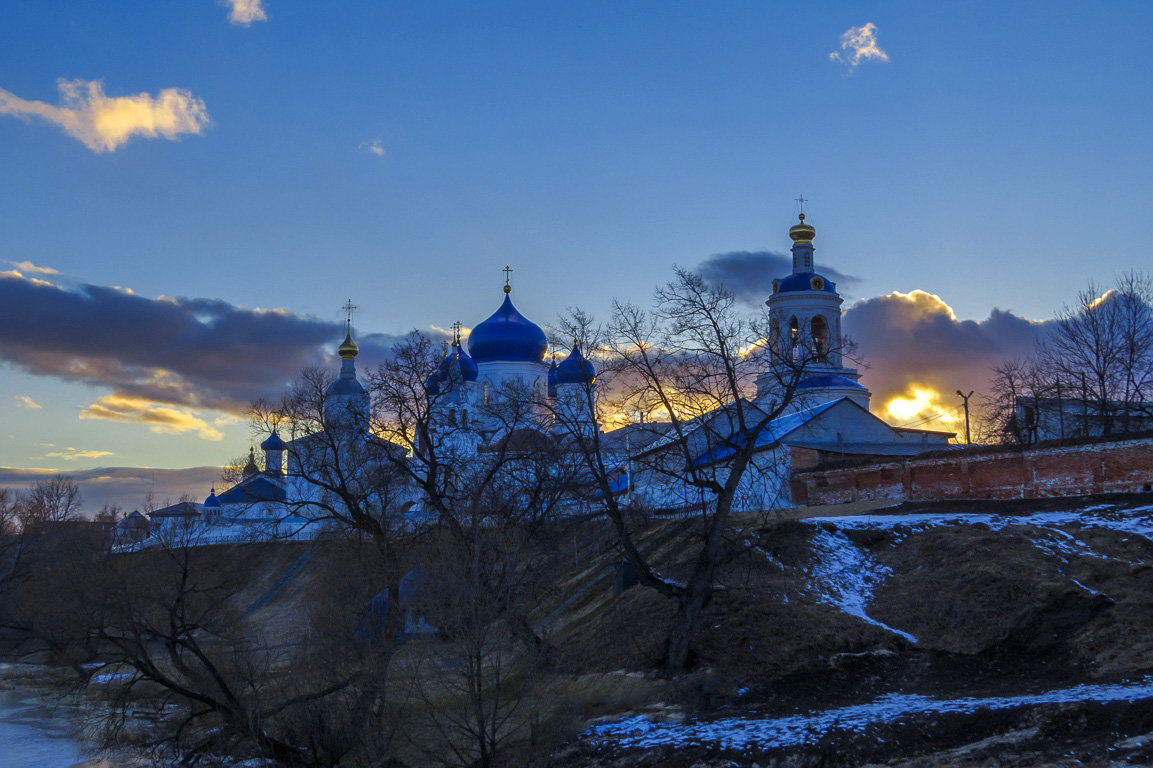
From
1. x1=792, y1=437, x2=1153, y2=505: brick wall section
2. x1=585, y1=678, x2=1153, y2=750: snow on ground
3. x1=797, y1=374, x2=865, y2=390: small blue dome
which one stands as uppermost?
x1=797, y1=374, x2=865, y2=390: small blue dome

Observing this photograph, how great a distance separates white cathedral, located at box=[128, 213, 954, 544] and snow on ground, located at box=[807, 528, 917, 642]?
1664mm

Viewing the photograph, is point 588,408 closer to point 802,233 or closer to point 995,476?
point 995,476

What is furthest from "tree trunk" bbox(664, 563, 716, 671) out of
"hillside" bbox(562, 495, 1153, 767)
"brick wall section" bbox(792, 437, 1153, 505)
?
"brick wall section" bbox(792, 437, 1153, 505)

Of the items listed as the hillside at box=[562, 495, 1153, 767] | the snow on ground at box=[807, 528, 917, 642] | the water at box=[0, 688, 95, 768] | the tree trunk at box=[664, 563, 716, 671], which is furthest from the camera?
the water at box=[0, 688, 95, 768]

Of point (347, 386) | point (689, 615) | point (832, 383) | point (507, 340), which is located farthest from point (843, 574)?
point (347, 386)

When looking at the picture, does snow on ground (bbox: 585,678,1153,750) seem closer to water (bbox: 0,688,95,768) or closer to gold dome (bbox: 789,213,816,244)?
water (bbox: 0,688,95,768)

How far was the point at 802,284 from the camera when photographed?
152 feet

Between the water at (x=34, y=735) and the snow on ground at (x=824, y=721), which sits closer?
the snow on ground at (x=824, y=721)

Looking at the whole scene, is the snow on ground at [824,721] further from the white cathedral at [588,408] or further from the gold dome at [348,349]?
the gold dome at [348,349]

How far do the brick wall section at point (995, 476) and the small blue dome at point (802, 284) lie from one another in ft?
54.3

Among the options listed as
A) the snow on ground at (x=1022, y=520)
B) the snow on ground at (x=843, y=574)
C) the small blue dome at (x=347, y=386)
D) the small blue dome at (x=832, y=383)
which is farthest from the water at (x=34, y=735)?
the small blue dome at (x=832, y=383)

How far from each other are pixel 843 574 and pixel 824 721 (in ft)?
19.7

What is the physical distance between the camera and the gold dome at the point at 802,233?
158ft

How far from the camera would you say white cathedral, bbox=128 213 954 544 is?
2438 cm
